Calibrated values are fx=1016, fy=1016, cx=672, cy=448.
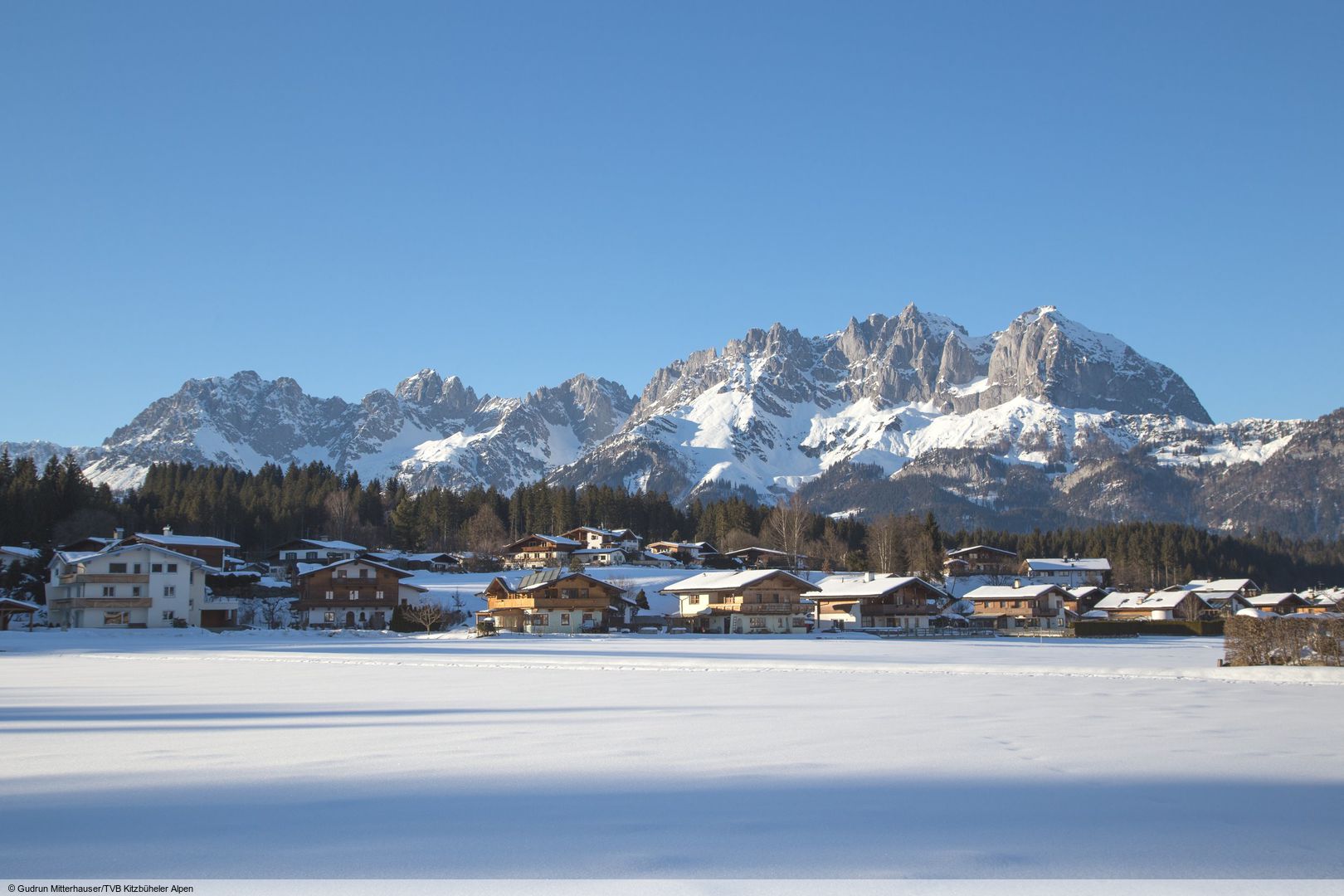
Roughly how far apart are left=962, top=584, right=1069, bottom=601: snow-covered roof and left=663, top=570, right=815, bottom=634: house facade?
24.8 meters

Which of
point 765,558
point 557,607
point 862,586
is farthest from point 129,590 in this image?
point 765,558

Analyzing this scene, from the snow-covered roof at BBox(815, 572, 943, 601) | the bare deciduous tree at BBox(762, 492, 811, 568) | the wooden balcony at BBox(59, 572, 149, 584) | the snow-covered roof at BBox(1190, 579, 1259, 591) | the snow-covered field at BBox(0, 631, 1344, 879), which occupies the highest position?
the bare deciduous tree at BBox(762, 492, 811, 568)

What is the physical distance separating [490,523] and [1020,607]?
6714 centimetres

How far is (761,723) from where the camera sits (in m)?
17.6

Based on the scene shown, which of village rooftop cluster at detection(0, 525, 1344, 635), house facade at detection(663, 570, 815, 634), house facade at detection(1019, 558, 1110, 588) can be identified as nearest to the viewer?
village rooftop cluster at detection(0, 525, 1344, 635)

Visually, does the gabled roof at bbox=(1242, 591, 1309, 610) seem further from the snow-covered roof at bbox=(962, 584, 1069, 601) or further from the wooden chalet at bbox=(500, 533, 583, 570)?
the wooden chalet at bbox=(500, 533, 583, 570)

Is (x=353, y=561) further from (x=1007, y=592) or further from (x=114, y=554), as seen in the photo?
(x=1007, y=592)

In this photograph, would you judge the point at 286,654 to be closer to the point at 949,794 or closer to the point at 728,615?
the point at 949,794

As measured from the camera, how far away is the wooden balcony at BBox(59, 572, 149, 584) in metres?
70.1

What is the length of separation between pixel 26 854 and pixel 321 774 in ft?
13.0

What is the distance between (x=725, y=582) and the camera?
85.6 metres

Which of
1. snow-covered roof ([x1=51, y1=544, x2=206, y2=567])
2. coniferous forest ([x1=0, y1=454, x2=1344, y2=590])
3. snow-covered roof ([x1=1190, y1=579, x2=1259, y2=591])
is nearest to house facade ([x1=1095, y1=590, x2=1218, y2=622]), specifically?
snow-covered roof ([x1=1190, y1=579, x2=1259, y2=591])

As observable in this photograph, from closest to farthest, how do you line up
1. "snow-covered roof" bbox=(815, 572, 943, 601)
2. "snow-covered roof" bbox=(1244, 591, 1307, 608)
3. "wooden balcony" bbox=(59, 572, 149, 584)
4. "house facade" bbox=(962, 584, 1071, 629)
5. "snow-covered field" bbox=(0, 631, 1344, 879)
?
Result: "snow-covered field" bbox=(0, 631, 1344, 879)
"wooden balcony" bbox=(59, 572, 149, 584)
"snow-covered roof" bbox=(815, 572, 943, 601)
"house facade" bbox=(962, 584, 1071, 629)
"snow-covered roof" bbox=(1244, 591, 1307, 608)

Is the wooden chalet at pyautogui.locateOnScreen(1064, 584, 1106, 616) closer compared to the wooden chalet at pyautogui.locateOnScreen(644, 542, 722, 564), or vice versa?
the wooden chalet at pyautogui.locateOnScreen(1064, 584, 1106, 616)
